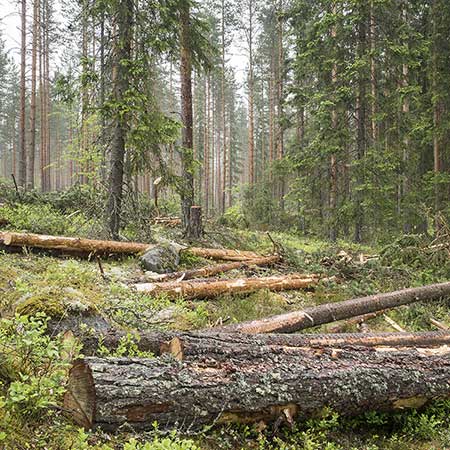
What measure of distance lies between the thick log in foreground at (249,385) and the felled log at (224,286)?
3742 millimetres

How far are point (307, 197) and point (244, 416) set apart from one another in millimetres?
16434

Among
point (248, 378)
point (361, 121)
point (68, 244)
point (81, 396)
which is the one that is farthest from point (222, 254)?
point (361, 121)

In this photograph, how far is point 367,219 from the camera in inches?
701

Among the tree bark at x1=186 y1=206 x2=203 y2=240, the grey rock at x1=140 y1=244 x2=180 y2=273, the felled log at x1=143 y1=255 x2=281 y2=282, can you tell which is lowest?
the felled log at x1=143 y1=255 x2=281 y2=282

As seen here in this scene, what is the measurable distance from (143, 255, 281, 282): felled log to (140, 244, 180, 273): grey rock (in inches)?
21.9

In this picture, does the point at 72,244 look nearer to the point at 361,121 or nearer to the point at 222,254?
the point at 222,254

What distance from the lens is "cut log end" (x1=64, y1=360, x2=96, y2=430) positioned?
317 cm

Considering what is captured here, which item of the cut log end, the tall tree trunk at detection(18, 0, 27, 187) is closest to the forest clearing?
the cut log end

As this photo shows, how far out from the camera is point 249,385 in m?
3.75

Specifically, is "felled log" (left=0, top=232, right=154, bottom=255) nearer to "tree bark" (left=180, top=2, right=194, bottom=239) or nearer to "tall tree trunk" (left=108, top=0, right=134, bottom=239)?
"tall tree trunk" (left=108, top=0, right=134, bottom=239)

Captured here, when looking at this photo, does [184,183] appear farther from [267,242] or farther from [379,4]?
[379,4]

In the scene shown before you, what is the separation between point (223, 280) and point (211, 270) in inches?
41.7

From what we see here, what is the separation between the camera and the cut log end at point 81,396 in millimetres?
3168

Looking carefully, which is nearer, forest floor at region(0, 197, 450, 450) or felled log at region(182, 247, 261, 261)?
forest floor at region(0, 197, 450, 450)
